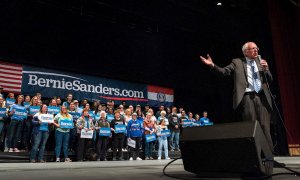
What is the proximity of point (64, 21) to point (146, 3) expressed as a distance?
102 inches

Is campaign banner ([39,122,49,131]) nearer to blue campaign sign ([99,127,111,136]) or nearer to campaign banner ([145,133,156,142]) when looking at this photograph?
blue campaign sign ([99,127,111,136])

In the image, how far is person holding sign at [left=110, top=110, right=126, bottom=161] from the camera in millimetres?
8038

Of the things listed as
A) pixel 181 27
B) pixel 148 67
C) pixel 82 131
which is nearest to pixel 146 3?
pixel 181 27

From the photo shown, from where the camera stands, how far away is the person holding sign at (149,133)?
8547 mm

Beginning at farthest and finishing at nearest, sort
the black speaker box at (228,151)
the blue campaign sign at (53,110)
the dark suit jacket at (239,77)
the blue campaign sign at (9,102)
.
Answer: the blue campaign sign at (53,110) < the blue campaign sign at (9,102) < the dark suit jacket at (239,77) < the black speaker box at (228,151)

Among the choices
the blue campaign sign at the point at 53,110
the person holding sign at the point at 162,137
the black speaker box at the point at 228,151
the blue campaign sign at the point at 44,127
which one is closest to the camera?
the black speaker box at the point at 228,151

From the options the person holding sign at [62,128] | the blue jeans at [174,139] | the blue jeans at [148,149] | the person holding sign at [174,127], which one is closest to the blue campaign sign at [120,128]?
the blue jeans at [148,149]

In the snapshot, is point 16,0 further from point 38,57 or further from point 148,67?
point 148,67

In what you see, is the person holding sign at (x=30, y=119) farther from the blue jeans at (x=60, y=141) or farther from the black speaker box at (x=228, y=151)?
the black speaker box at (x=228, y=151)

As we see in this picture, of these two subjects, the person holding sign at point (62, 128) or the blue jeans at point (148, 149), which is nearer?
the person holding sign at point (62, 128)

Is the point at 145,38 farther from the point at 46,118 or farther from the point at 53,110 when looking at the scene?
the point at 46,118

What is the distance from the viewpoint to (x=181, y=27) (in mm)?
10594

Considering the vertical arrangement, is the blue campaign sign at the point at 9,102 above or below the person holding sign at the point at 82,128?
above

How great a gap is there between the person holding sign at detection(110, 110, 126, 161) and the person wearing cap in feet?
0.91
